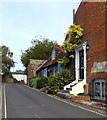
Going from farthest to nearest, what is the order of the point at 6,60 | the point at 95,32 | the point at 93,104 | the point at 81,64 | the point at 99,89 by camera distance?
the point at 6,60 → the point at 81,64 → the point at 95,32 → the point at 99,89 → the point at 93,104

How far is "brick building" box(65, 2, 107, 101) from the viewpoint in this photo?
16062mm

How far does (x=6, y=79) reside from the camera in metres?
74.3

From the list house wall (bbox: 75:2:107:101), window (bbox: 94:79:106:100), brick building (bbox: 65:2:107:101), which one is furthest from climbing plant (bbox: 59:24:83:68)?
window (bbox: 94:79:106:100)

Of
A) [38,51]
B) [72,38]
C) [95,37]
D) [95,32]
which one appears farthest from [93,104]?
[38,51]

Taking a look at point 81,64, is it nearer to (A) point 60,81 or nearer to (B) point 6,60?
(A) point 60,81

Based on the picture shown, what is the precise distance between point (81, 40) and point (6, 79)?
56497 millimetres

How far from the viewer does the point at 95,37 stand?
18.2 m

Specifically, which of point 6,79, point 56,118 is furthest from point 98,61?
point 6,79

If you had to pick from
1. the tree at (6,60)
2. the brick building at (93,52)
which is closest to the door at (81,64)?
the brick building at (93,52)

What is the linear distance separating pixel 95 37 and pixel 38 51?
43543mm

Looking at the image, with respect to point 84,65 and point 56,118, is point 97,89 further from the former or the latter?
point 56,118

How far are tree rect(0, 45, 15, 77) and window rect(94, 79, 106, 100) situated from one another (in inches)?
2335

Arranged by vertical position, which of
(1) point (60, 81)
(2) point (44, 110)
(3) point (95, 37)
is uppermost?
(3) point (95, 37)

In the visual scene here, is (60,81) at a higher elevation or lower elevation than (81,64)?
lower
